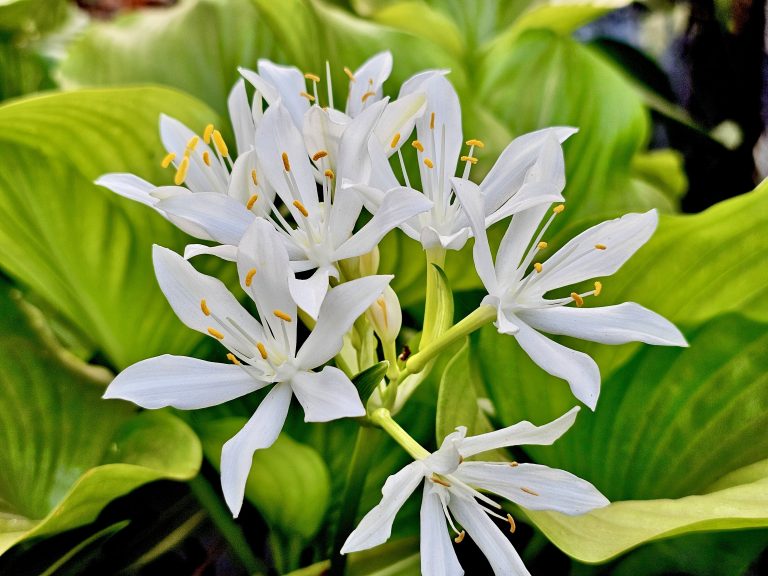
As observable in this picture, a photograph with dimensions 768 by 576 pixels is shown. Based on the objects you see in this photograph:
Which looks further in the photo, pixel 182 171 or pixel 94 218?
pixel 94 218

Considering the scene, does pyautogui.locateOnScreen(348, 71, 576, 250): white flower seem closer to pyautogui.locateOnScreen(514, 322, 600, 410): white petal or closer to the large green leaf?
pyautogui.locateOnScreen(514, 322, 600, 410): white petal

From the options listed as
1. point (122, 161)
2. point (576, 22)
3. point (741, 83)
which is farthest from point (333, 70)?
point (741, 83)

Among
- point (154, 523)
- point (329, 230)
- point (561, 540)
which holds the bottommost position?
point (154, 523)

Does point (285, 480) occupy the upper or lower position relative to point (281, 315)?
lower

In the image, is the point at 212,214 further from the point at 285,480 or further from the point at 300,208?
the point at 285,480

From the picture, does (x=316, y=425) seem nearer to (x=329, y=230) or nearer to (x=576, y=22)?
(x=329, y=230)

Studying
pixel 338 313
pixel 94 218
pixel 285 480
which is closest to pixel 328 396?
pixel 338 313
